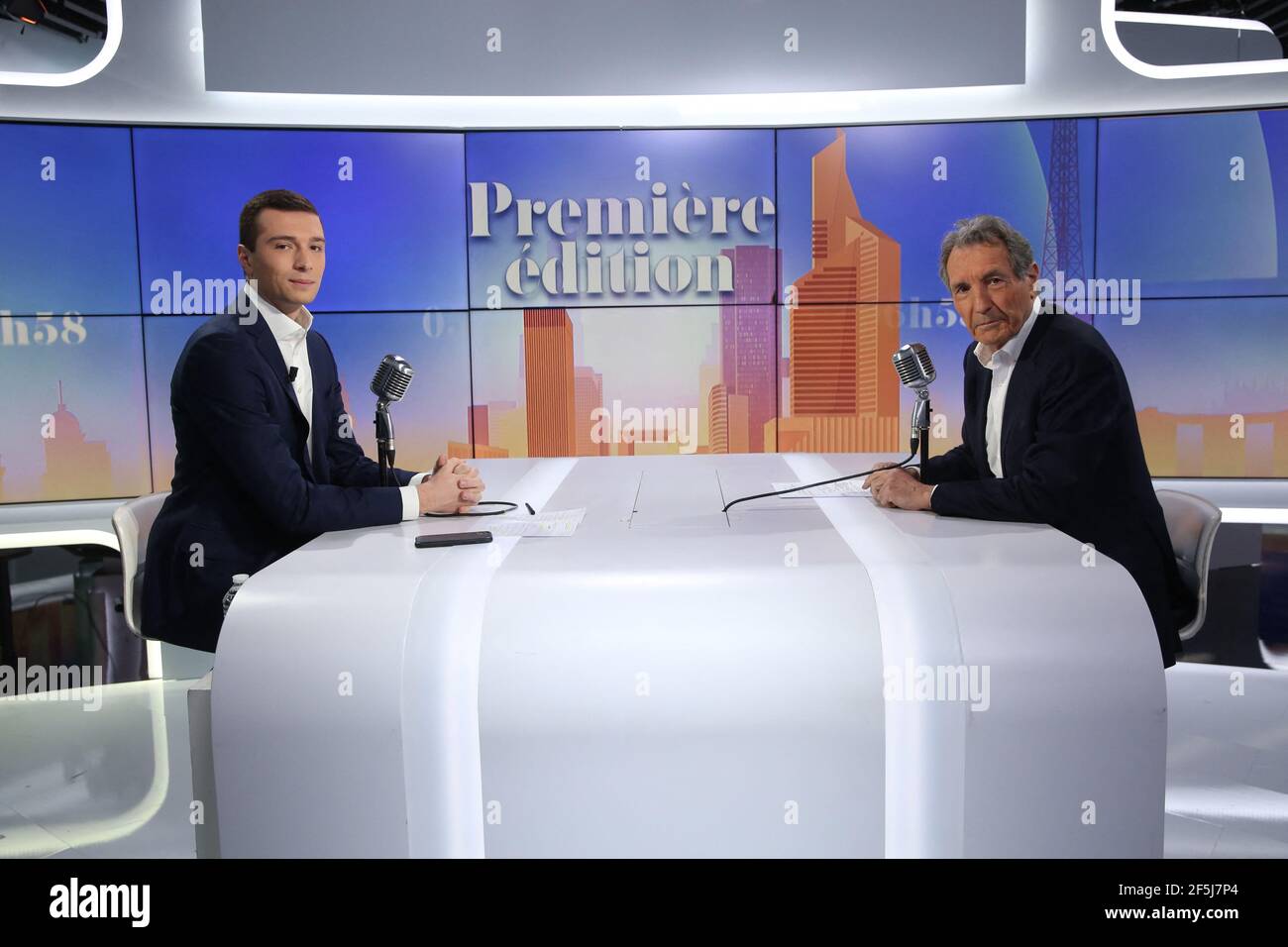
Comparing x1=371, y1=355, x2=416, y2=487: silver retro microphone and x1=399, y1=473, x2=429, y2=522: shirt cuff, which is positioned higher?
x1=371, y1=355, x2=416, y2=487: silver retro microphone

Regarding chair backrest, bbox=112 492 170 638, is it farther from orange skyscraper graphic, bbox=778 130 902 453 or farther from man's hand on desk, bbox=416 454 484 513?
orange skyscraper graphic, bbox=778 130 902 453

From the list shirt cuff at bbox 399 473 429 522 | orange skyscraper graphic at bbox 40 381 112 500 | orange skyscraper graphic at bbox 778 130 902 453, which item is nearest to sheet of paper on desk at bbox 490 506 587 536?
shirt cuff at bbox 399 473 429 522

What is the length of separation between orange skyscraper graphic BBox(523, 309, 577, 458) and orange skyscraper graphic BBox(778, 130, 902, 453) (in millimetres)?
1047

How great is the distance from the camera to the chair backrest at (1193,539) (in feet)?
7.12

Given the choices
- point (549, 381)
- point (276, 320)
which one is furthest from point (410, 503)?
point (549, 381)

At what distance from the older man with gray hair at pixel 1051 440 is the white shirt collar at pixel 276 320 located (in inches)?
55.9

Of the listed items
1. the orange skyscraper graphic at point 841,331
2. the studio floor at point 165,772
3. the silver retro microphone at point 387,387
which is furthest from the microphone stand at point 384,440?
the orange skyscraper graphic at point 841,331

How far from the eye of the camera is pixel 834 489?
7.17ft

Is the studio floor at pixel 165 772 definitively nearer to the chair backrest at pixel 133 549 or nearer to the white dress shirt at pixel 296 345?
the chair backrest at pixel 133 549

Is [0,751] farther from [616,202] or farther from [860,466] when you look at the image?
[616,202]

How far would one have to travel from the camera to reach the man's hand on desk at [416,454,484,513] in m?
1.94

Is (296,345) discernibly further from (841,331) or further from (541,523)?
(841,331)

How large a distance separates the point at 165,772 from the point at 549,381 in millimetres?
2335

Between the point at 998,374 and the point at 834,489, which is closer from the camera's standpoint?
the point at 834,489
